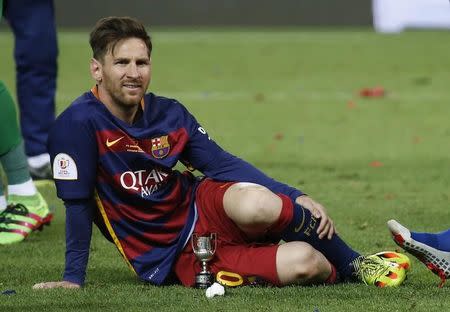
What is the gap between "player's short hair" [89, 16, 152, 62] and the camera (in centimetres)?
468

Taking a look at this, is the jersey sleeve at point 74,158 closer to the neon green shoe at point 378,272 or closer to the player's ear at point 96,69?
the player's ear at point 96,69

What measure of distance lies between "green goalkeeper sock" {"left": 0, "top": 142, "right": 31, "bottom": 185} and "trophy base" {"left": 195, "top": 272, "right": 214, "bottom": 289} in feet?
5.40

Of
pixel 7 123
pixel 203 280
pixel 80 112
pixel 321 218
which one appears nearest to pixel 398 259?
pixel 321 218

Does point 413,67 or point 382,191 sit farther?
point 413,67

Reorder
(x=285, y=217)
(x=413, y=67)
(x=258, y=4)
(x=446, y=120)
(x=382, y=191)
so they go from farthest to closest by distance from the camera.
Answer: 1. (x=258, y=4)
2. (x=413, y=67)
3. (x=446, y=120)
4. (x=382, y=191)
5. (x=285, y=217)

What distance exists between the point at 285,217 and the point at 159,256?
0.46m

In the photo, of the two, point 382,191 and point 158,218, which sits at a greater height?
point 158,218

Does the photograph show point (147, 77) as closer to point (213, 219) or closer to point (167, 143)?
point (167, 143)

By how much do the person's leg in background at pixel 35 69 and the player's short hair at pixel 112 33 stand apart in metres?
2.72

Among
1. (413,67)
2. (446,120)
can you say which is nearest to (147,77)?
(446,120)

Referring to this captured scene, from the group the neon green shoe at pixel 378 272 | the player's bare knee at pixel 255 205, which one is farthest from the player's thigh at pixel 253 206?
the neon green shoe at pixel 378 272

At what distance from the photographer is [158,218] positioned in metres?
4.75

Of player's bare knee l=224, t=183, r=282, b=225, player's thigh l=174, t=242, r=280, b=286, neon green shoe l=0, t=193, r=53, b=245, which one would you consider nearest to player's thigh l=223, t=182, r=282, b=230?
player's bare knee l=224, t=183, r=282, b=225

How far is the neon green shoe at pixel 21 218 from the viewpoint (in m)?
5.89
